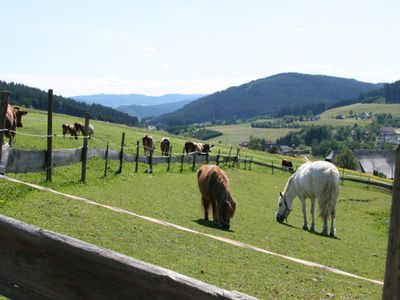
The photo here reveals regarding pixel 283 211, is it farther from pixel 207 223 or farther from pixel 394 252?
pixel 394 252

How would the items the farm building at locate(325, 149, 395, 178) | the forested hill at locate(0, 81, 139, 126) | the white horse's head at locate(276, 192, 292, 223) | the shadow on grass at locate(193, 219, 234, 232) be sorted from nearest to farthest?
1. the shadow on grass at locate(193, 219, 234, 232)
2. the white horse's head at locate(276, 192, 292, 223)
3. the farm building at locate(325, 149, 395, 178)
4. the forested hill at locate(0, 81, 139, 126)

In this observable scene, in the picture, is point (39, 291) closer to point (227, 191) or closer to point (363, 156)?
point (227, 191)

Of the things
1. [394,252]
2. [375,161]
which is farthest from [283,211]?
[375,161]

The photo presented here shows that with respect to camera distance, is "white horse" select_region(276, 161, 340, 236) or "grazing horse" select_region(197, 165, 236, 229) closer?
"grazing horse" select_region(197, 165, 236, 229)

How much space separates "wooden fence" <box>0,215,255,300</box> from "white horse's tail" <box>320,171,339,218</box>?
14316 millimetres

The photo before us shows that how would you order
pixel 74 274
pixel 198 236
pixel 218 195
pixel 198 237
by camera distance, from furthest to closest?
pixel 218 195, pixel 198 236, pixel 198 237, pixel 74 274

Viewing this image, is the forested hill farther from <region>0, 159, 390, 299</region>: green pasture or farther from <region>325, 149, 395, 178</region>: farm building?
<region>0, 159, 390, 299</region>: green pasture

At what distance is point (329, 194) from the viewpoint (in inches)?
647

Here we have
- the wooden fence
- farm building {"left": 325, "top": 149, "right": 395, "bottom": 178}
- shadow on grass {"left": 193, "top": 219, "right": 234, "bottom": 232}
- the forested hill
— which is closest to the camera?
the wooden fence

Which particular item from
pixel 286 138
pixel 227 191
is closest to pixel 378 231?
pixel 227 191

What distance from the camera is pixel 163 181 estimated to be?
2281 centimetres

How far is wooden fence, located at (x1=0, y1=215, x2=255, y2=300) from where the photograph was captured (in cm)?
262

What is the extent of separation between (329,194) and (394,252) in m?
14.1

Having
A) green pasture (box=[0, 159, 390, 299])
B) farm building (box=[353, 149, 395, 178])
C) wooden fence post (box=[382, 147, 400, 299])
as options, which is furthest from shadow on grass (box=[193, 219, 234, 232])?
farm building (box=[353, 149, 395, 178])
